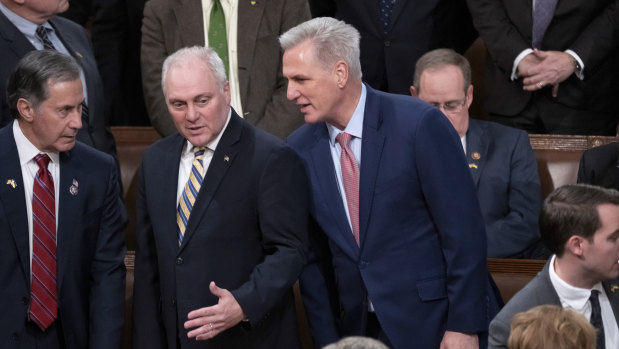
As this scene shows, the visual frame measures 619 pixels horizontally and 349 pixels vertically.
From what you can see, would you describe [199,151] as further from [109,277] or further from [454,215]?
[454,215]

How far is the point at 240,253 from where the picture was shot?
2959mm

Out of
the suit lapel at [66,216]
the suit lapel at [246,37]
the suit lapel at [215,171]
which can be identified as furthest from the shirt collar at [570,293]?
the suit lapel at [246,37]

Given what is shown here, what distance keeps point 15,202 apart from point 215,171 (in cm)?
64

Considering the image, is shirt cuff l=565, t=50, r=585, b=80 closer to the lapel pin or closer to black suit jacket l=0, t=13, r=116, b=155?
black suit jacket l=0, t=13, r=116, b=155

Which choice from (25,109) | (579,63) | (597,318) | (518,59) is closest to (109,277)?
(25,109)

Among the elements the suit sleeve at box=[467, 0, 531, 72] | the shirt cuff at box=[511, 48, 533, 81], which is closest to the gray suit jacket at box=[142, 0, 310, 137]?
the suit sleeve at box=[467, 0, 531, 72]

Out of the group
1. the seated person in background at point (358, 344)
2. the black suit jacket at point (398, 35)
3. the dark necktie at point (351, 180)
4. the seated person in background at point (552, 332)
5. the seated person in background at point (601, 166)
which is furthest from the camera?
the black suit jacket at point (398, 35)

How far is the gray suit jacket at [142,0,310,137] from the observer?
4367 mm

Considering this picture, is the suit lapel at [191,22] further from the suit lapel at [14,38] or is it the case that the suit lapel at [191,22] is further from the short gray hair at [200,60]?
the short gray hair at [200,60]

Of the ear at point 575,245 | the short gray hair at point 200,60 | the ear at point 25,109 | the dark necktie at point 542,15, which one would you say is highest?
the short gray hair at point 200,60

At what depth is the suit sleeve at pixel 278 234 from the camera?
2.88 meters

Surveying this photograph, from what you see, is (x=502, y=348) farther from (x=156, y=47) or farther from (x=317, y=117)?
(x=156, y=47)

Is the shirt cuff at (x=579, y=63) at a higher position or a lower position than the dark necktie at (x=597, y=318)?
higher

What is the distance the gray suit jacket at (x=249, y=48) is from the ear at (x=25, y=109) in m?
1.37
